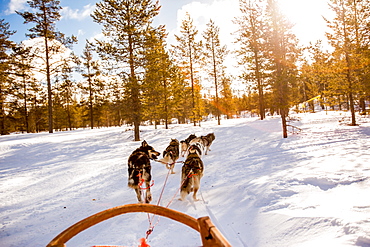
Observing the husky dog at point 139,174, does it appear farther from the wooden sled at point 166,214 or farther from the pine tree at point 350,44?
the pine tree at point 350,44

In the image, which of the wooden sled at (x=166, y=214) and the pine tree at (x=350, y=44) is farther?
the pine tree at (x=350, y=44)

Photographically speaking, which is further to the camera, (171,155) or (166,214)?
(171,155)

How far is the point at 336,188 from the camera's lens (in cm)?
466

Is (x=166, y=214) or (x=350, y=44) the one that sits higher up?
(x=350, y=44)

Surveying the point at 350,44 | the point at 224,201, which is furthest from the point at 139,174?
the point at 350,44

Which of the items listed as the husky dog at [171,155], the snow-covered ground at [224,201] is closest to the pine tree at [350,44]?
the snow-covered ground at [224,201]

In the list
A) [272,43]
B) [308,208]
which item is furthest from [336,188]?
[272,43]

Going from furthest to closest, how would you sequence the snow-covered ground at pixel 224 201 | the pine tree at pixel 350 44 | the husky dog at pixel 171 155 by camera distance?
the pine tree at pixel 350 44 < the husky dog at pixel 171 155 < the snow-covered ground at pixel 224 201

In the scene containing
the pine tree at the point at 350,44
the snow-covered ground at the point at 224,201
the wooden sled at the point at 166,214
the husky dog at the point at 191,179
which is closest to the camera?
the wooden sled at the point at 166,214

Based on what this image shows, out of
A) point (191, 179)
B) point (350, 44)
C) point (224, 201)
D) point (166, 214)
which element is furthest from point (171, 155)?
point (350, 44)

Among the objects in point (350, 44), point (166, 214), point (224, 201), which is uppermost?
point (350, 44)

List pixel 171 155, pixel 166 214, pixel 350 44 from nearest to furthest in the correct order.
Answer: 1. pixel 166 214
2. pixel 171 155
3. pixel 350 44

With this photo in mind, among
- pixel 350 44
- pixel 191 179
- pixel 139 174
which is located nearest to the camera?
pixel 139 174

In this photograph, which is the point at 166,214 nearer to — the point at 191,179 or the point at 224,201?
the point at 191,179
